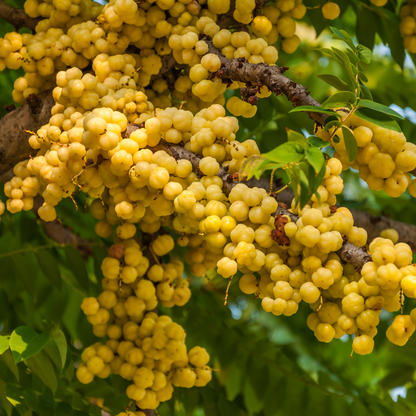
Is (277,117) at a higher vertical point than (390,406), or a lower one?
higher

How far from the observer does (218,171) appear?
113 cm

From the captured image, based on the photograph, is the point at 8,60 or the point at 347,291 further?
the point at 8,60

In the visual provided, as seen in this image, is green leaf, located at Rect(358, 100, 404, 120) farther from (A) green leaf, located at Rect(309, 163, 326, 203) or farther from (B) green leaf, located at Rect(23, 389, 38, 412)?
(B) green leaf, located at Rect(23, 389, 38, 412)

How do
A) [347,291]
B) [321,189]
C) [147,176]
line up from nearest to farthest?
[347,291], [321,189], [147,176]

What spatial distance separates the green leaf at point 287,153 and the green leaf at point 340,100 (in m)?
0.21

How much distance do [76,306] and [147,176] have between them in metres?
1.06

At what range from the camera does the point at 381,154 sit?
98 centimetres

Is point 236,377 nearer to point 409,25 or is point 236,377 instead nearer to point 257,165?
point 257,165

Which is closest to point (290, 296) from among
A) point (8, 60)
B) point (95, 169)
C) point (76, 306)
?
point (95, 169)

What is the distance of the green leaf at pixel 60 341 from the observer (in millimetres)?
1326

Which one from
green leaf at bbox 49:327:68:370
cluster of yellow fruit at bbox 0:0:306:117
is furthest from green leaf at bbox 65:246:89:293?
cluster of yellow fruit at bbox 0:0:306:117

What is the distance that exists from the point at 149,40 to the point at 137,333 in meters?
0.90

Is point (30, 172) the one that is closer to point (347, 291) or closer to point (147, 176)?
point (147, 176)

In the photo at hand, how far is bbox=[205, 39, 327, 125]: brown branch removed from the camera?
104 centimetres
